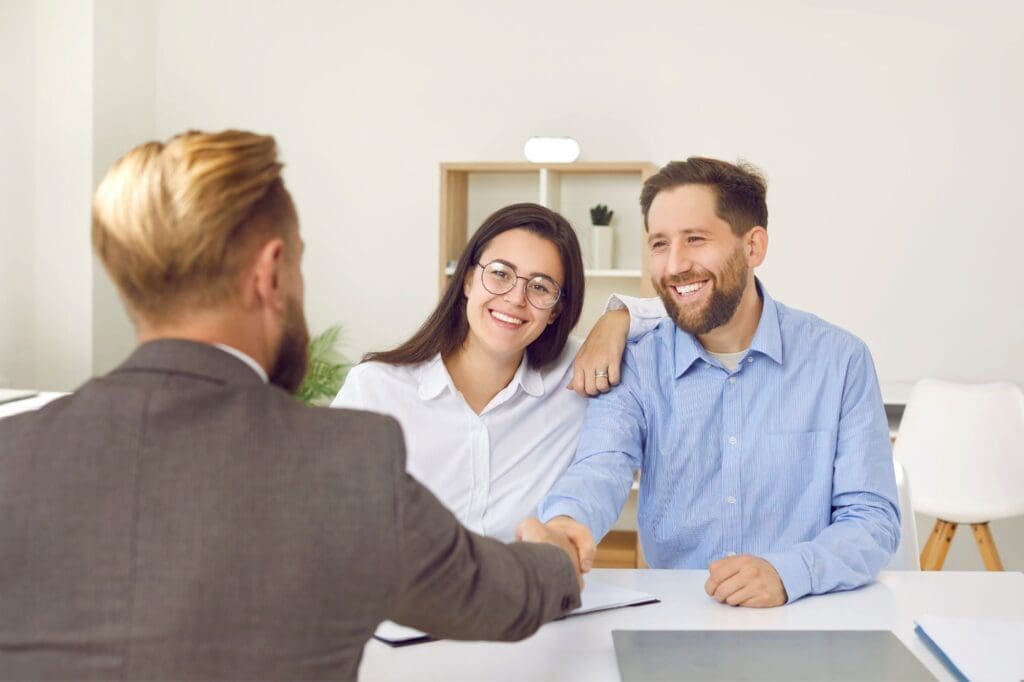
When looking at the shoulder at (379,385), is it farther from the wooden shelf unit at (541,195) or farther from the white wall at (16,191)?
the white wall at (16,191)

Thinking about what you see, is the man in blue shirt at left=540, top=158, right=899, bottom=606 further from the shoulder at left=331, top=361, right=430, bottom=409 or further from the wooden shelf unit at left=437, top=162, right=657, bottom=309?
the wooden shelf unit at left=437, top=162, right=657, bottom=309

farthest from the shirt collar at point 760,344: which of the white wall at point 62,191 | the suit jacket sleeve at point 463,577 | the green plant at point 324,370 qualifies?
the white wall at point 62,191

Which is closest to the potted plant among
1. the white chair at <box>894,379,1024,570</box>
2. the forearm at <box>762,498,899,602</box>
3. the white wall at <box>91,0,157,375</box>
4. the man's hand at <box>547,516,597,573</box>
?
the white chair at <box>894,379,1024,570</box>

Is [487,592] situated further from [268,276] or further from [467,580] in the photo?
[268,276]

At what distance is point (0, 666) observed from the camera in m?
1.00

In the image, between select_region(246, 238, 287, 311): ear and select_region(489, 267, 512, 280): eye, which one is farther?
select_region(489, 267, 512, 280): eye

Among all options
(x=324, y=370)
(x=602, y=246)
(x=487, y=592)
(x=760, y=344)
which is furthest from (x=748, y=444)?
(x=324, y=370)

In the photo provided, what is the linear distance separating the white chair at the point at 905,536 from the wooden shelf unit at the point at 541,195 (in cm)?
240

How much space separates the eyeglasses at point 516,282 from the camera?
230cm

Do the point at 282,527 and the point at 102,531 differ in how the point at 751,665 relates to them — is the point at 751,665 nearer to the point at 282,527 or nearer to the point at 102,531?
the point at 282,527

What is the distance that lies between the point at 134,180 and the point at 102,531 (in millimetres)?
316

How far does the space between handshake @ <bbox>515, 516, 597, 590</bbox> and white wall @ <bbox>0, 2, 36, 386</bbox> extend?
3.87 meters

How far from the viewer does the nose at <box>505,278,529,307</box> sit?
228 cm

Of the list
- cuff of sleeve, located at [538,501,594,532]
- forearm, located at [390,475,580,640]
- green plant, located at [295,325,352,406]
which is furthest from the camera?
green plant, located at [295,325,352,406]
